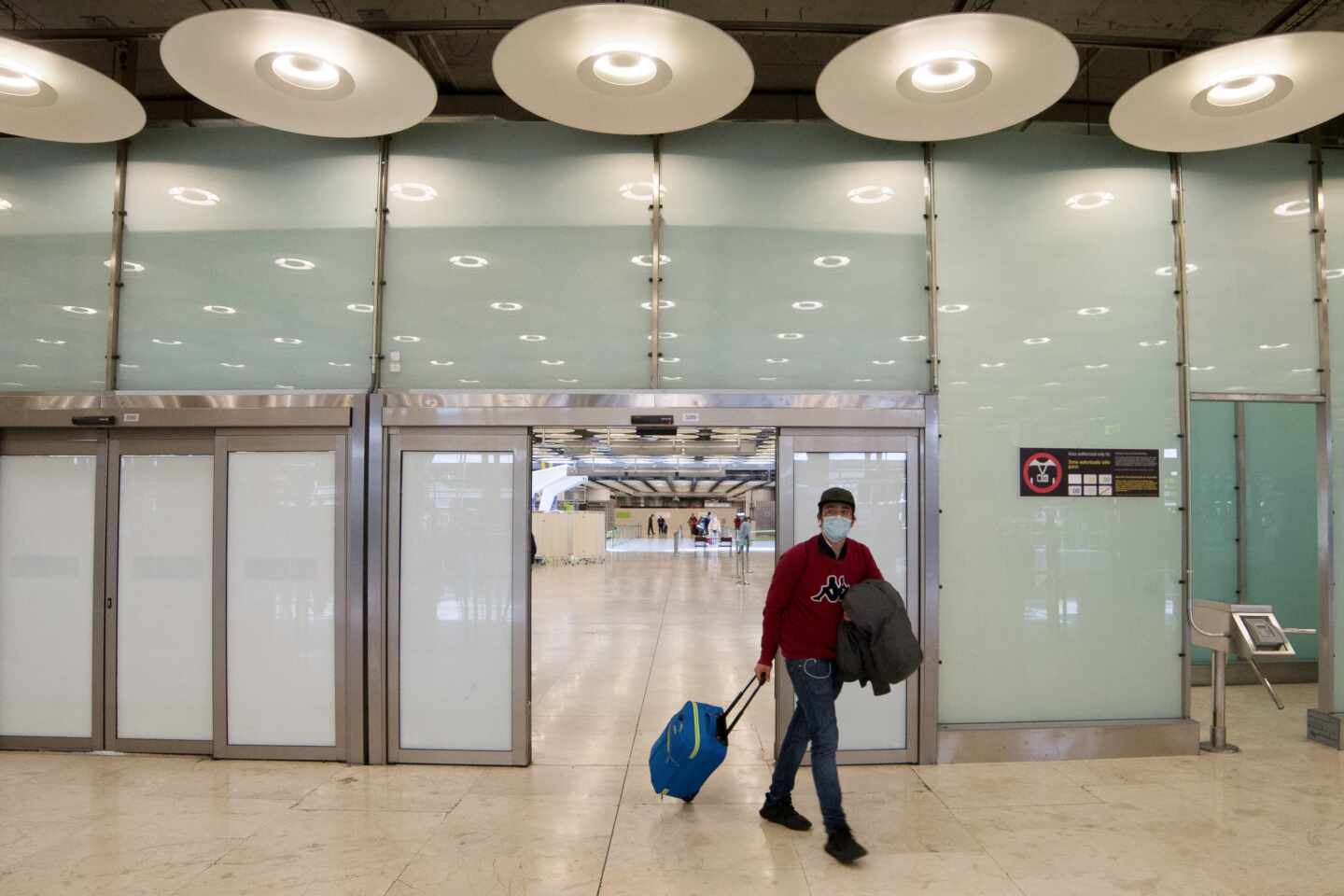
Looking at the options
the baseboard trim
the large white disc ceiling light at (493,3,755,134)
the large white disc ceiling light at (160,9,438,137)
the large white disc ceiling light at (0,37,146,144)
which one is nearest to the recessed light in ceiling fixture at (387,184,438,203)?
the large white disc ceiling light at (160,9,438,137)

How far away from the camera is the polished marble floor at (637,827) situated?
378cm

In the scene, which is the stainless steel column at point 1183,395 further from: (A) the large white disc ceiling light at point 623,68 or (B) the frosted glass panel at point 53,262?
(B) the frosted glass panel at point 53,262

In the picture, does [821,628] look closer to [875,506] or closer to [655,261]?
[875,506]

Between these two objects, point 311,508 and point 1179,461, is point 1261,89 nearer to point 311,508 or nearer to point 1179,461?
point 1179,461

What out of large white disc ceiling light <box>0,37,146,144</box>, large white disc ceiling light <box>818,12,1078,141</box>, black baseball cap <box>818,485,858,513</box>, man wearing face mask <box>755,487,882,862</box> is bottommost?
man wearing face mask <box>755,487,882,862</box>

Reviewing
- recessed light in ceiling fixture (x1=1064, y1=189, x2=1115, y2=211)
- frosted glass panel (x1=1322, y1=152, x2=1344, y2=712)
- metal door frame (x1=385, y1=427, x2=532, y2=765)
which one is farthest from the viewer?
frosted glass panel (x1=1322, y1=152, x2=1344, y2=712)

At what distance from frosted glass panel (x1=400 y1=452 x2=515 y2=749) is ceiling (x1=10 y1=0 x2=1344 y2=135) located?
3139 millimetres

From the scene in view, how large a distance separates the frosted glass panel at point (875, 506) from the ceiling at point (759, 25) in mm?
2939

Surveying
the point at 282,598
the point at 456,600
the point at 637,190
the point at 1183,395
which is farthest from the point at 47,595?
the point at 1183,395

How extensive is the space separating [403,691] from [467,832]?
147 centimetres

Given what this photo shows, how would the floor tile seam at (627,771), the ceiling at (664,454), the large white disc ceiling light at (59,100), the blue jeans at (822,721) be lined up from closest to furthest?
the floor tile seam at (627,771), the blue jeans at (822,721), the large white disc ceiling light at (59,100), the ceiling at (664,454)

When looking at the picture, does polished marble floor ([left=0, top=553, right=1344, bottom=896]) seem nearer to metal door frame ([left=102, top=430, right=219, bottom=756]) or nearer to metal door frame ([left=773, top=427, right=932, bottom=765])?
metal door frame ([left=102, top=430, right=219, bottom=756])

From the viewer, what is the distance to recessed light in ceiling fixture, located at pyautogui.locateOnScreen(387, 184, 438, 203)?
19.1 ft

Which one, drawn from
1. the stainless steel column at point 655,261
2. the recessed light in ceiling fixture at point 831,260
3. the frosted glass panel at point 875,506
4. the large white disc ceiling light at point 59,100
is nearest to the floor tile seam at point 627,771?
the frosted glass panel at point 875,506
